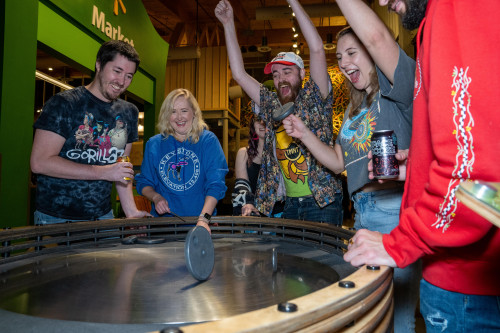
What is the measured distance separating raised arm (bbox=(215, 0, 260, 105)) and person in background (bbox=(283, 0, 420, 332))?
2.35 ft

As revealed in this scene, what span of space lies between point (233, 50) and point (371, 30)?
136 cm

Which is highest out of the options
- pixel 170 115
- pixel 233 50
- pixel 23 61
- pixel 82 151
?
pixel 23 61

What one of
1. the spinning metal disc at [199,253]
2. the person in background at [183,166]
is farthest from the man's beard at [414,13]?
the person in background at [183,166]

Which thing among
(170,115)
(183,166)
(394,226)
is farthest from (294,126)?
(170,115)

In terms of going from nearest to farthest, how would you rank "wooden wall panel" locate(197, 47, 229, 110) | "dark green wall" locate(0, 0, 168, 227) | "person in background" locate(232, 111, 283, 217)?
"person in background" locate(232, 111, 283, 217)
"dark green wall" locate(0, 0, 168, 227)
"wooden wall panel" locate(197, 47, 229, 110)

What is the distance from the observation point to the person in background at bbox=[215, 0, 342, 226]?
6.46 feet

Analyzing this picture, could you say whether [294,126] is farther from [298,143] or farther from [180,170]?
[180,170]

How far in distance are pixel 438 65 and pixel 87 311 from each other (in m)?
0.84

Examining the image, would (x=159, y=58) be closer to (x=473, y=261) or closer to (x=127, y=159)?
(x=127, y=159)

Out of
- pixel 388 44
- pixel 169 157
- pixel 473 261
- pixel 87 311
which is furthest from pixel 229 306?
pixel 169 157

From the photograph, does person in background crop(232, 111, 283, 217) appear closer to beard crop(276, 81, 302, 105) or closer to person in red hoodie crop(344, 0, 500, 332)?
beard crop(276, 81, 302, 105)

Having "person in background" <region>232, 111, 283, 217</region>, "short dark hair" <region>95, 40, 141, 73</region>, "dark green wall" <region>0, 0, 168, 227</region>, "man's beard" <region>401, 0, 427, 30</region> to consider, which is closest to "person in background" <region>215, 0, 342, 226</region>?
"person in background" <region>232, 111, 283, 217</region>

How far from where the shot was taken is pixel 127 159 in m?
1.75

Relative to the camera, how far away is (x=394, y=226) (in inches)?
55.9
